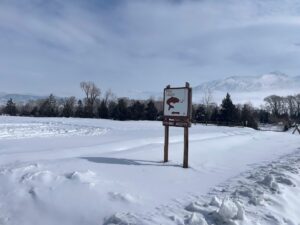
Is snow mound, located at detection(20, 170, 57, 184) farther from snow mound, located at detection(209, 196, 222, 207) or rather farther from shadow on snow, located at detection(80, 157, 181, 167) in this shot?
snow mound, located at detection(209, 196, 222, 207)

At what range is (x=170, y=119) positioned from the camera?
10164 mm

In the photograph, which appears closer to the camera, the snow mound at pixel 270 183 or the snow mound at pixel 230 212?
the snow mound at pixel 230 212

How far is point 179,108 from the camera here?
9.96 meters

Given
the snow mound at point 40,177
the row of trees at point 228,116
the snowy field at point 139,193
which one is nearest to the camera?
the snowy field at point 139,193

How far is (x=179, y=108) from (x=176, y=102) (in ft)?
0.63

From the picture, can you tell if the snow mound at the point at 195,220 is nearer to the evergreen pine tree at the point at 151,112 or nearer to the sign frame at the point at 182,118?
the sign frame at the point at 182,118

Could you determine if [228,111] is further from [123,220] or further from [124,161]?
[123,220]

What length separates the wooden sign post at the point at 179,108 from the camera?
970cm

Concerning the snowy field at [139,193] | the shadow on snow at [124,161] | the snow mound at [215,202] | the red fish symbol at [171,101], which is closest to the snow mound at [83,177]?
the snowy field at [139,193]

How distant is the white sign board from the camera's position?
32.2 ft

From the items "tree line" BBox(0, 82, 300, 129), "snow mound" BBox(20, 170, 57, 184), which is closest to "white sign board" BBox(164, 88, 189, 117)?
"snow mound" BBox(20, 170, 57, 184)

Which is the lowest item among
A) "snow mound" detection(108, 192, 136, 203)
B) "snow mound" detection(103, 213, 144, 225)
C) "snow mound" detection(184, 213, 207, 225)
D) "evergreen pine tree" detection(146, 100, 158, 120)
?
"snow mound" detection(103, 213, 144, 225)

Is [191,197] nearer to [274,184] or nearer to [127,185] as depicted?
[127,185]

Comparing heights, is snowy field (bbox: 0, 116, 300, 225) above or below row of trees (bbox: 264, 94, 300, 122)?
below
